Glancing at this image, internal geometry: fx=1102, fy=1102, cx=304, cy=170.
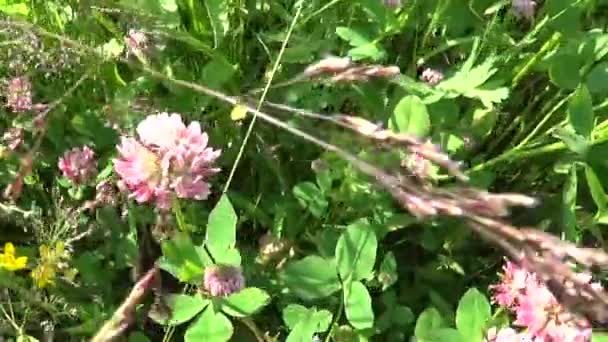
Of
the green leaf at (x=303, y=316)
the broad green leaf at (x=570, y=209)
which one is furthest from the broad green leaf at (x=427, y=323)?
the broad green leaf at (x=570, y=209)

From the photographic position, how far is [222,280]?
1.33 meters

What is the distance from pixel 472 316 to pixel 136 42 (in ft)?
1.94

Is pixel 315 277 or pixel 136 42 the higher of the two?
→ pixel 136 42

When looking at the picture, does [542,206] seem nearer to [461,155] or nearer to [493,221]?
[461,155]

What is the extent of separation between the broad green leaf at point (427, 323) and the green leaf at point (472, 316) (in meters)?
0.04

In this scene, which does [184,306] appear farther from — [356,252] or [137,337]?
[356,252]

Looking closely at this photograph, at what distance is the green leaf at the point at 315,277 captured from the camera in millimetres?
1377

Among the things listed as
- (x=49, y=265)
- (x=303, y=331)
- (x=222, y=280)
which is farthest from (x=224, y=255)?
(x=49, y=265)

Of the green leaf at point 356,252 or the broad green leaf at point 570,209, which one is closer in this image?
the green leaf at point 356,252

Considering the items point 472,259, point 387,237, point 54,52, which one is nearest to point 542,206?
point 472,259

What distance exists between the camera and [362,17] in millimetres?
1651

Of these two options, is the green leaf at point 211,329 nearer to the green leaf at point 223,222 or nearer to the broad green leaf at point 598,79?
the green leaf at point 223,222

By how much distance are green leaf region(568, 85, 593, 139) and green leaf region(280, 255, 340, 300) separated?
389 millimetres

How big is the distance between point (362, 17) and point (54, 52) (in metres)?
→ 0.46
